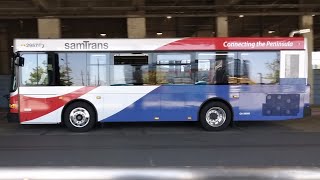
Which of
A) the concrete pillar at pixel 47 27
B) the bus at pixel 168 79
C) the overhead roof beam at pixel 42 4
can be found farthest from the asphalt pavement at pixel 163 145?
the concrete pillar at pixel 47 27

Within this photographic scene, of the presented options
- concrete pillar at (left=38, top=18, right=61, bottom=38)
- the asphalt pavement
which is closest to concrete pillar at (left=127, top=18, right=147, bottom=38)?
concrete pillar at (left=38, top=18, right=61, bottom=38)

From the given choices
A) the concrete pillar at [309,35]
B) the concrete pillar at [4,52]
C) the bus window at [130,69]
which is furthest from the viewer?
the concrete pillar at [4,52]

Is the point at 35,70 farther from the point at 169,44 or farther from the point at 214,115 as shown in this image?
the point at 214,115

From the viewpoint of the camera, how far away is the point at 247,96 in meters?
13.9

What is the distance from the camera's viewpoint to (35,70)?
44.9 ft

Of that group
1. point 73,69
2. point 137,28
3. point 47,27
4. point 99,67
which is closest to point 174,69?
point 99,67

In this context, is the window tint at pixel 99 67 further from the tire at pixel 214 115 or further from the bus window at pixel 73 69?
the tire at pixel 214 115

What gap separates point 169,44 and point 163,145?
162 inches

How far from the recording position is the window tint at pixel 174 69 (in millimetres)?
13930

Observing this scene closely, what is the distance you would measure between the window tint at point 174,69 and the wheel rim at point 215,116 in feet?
3.60

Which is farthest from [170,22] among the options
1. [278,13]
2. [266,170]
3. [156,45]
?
[266,170]

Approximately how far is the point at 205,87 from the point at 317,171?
1005cm

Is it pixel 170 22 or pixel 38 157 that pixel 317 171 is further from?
pixel 170 22

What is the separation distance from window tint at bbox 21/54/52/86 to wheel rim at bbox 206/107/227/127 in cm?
506
